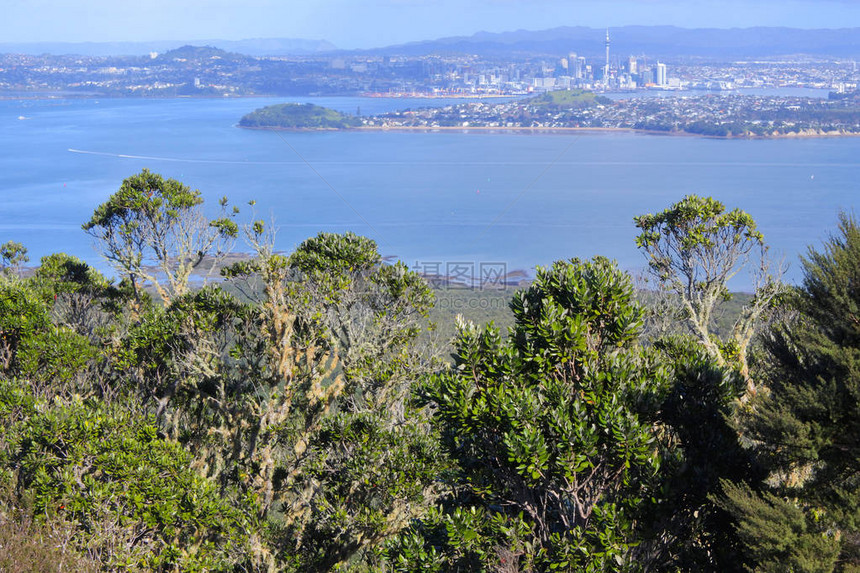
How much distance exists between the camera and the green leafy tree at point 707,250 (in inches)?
422

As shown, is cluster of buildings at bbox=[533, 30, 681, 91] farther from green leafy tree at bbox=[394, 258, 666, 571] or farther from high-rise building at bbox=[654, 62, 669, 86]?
green leafy tree at bbox=[394, 258, 666, 571]

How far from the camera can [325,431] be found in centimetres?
761

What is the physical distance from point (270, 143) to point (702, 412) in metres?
111

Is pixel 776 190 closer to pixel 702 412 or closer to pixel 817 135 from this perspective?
pixel 817 135

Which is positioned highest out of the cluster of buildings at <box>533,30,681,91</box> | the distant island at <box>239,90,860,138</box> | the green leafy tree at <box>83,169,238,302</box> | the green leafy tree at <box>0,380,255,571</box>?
the cluster of buildings at <box>533,30,681,91</box>

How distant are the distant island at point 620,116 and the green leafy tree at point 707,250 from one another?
107100mm

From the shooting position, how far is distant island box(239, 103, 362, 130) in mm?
120312

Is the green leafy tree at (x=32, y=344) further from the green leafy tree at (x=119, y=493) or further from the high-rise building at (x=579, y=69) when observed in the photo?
the high-rise building at (x=579, y=69)

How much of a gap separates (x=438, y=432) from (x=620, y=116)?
126m

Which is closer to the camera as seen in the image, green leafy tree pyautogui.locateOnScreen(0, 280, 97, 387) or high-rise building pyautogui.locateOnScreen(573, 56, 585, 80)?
green leafy tree pyautogui.locateOnScreen(0, 280, 97, 387)

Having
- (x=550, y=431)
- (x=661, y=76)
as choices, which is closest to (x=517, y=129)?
(x=661, y=76)

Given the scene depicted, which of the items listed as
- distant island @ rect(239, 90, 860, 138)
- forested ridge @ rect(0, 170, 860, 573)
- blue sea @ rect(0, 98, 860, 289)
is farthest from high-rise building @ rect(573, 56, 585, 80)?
forested ridge @ rect(0, 170, 860, 573)

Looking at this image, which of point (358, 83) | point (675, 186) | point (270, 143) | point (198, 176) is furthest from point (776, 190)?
point (358, 83)

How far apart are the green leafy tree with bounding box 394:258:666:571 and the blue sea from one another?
30.1 metres
